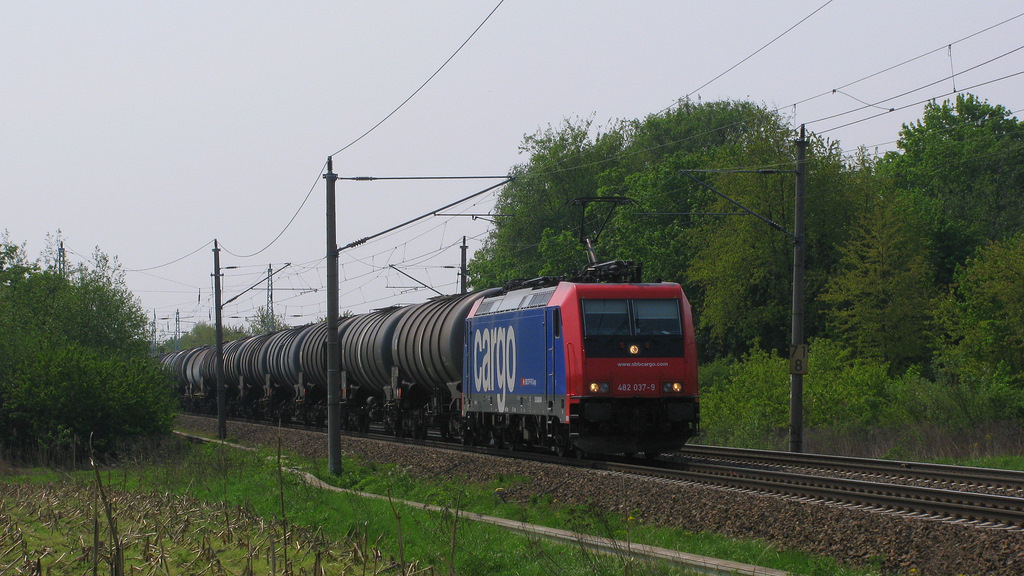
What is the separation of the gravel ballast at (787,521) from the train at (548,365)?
59.9 inches

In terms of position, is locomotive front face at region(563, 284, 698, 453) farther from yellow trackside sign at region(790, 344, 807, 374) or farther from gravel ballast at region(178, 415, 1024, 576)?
yellow trackside sign at region(790, 344, 807, 374)

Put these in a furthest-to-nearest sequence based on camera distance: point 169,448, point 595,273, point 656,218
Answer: point 656,218
point 169,448
point 595,273

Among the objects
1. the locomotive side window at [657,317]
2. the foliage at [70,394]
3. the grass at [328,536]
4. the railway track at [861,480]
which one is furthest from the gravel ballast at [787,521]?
the foliage at [70,394]

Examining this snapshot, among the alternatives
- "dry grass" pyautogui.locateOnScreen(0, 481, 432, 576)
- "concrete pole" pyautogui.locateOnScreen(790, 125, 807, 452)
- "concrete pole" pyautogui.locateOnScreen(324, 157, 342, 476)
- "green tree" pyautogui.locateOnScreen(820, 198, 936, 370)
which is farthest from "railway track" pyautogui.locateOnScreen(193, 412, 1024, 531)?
"green tree" pyautogui.locateOnScreen(820, 198, 936, 370)

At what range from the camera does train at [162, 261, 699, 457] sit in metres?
17.3

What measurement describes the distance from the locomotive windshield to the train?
2 cm

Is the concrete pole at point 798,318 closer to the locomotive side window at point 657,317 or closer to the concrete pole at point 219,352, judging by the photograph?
the locomotive side window at point 657,317

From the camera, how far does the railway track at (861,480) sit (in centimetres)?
1099

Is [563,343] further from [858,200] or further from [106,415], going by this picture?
[858,200]

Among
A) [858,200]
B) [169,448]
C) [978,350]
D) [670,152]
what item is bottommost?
[169,448]

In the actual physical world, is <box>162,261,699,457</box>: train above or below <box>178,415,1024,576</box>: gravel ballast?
above

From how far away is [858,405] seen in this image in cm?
2588

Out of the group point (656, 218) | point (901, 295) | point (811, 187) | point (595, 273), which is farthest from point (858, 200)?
point (595, 273)

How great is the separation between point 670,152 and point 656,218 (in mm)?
10459
